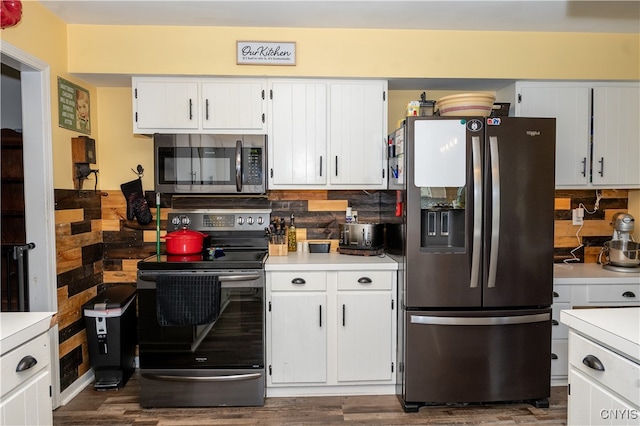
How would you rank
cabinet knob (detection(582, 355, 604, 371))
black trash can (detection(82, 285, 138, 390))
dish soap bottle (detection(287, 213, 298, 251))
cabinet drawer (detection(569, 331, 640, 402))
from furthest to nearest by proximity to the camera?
dish soap bottle (detection(287, 213, 298, 251))
black trash can (detection(82, 285, 138, 390))
cabinet knob (detection(582, 355, 604, 371))
cabinet drawer (detection(569, 331, 640, 402))

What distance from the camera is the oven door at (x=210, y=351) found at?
2523mm

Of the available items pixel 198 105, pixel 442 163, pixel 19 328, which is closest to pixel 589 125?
pixel 442 163

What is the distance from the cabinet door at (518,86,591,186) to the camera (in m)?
2.89

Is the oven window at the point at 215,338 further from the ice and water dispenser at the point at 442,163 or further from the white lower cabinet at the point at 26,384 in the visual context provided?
the ice and water dispenser at the point at 442,163

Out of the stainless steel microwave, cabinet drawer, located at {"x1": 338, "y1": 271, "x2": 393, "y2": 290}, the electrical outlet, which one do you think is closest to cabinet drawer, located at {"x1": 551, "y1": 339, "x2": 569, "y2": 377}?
the electrical outlet

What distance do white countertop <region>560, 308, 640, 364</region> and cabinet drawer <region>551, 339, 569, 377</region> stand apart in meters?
1.24

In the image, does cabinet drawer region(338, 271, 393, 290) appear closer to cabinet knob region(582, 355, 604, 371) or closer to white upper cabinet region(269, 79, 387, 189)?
white upper cabinet region(269, 79, 387, 189)

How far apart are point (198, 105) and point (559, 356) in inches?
118

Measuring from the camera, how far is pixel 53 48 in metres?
2.54

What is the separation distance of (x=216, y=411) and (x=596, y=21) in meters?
3.49

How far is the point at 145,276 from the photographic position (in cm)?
252

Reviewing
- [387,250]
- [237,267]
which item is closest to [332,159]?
[387,250]

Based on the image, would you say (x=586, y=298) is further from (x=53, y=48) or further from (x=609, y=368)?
(x=53, y=48)

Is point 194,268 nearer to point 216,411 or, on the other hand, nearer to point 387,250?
point 216,411
